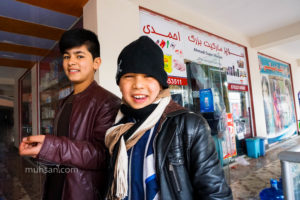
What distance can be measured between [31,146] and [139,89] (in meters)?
0.50

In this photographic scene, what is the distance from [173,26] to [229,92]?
2.09 m

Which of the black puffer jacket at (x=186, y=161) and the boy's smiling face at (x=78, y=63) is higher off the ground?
the boy's smiling face at (x=78, y=63)

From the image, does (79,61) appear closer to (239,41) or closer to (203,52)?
(203,52)

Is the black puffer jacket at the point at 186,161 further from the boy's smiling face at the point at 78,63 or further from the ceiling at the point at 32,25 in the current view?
the ceiling at the point at 32,25

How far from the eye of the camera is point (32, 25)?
298 centimetres

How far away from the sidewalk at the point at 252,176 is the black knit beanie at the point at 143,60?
7.56 ft

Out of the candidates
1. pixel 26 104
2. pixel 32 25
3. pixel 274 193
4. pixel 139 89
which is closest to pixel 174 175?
pixel 139 89

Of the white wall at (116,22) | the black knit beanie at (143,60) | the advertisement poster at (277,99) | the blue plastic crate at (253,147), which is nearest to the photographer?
the black knit beanie at (143,60)

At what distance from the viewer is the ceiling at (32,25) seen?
8.16 ft

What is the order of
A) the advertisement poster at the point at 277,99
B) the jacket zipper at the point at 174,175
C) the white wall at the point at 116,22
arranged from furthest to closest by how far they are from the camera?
1. the advertisement poster at the point at 277,99
2. the white wall at the point at 116,22
3. the jacket zipper at the point at 174,175

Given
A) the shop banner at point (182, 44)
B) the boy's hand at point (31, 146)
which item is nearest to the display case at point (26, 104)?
the shop banner at point (182, 44)

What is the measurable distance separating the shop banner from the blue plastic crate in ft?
4.66

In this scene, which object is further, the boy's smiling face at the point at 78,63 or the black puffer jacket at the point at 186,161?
the boy's smiling face at the point at 78,63

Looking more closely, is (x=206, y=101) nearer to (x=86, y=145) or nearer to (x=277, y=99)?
(x=86, y=145)
